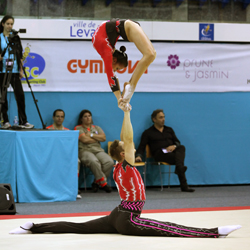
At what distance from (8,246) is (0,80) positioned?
3.67 meters

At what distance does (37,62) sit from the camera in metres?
7.06

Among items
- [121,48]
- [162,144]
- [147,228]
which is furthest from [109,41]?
[162,144]

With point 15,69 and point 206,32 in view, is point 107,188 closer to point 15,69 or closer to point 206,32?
point 15,69

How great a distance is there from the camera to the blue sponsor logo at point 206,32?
7.42 m

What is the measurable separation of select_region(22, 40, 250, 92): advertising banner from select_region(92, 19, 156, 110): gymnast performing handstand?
3.96 meters

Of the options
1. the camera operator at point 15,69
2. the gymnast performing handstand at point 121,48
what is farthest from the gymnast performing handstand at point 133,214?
the camera operator at point 15,69

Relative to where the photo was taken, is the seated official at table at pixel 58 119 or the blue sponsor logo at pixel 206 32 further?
the blue sponsor logo at pixel 206 32

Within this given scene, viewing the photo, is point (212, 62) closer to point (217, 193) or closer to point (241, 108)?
point (241, 108)

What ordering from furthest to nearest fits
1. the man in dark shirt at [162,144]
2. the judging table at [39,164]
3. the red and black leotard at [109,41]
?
the man in dark shirt at [162,144]
the judging table at [39,164]
the red and black leotard at [109,41]

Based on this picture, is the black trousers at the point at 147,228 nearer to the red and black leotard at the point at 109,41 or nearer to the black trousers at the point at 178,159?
the red and black leotard at the point at 109,41

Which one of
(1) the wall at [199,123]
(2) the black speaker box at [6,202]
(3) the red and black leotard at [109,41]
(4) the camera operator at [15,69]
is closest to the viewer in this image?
(3) the red and black leotard at [109,41]

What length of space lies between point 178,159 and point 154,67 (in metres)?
1.67

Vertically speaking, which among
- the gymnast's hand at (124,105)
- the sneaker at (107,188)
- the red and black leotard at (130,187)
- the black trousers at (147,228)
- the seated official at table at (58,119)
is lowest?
the sneaker at (107,188)

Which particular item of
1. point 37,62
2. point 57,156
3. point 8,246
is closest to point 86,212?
point 57,156
